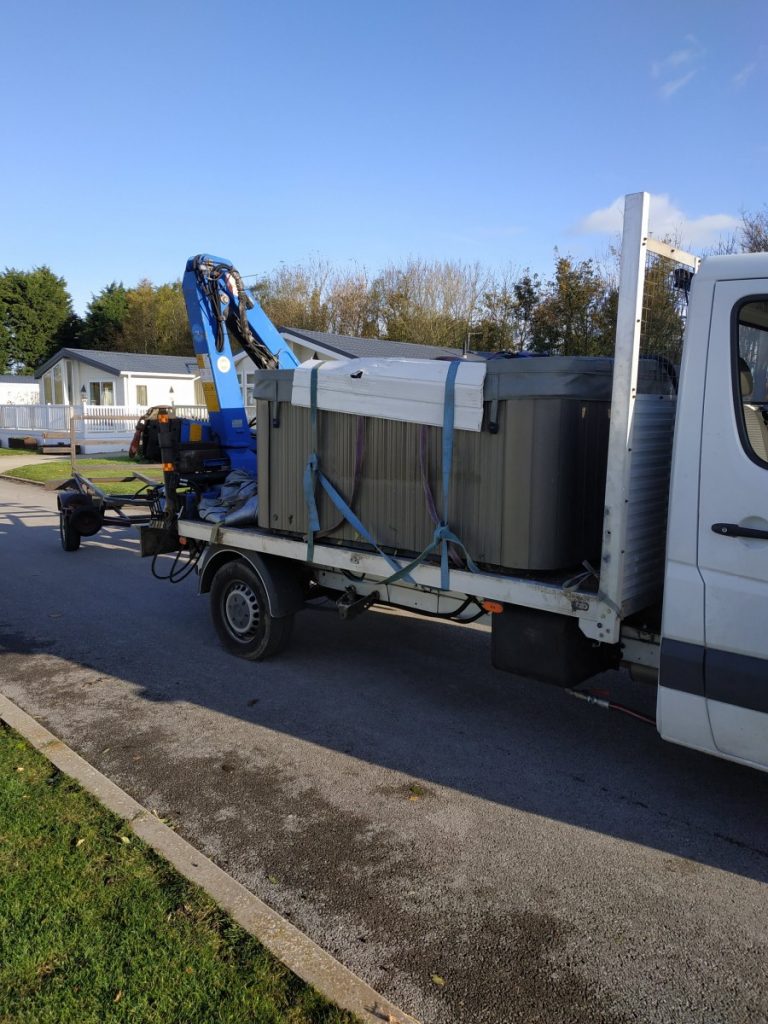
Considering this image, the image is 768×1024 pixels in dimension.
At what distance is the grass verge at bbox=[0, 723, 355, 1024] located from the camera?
2.54 meters

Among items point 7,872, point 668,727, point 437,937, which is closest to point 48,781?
point 7,872

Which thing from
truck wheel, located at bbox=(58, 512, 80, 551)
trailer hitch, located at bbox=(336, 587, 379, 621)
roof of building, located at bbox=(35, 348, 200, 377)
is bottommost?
truck wheel, located at bbox=(58, 512, 80, 551)

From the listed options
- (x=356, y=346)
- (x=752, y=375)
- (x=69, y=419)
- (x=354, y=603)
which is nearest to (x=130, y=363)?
(x=69, y=419)

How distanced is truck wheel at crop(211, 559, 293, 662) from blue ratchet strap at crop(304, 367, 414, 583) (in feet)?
3.07

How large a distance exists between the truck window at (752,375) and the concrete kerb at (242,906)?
8.53 ft

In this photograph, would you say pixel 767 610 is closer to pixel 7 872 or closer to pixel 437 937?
pixel 437 937

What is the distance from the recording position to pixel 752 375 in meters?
3.62

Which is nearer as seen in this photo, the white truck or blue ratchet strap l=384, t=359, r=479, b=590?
the white truck

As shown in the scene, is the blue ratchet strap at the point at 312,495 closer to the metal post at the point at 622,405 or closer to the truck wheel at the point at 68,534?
the metal post at the point at 622,405

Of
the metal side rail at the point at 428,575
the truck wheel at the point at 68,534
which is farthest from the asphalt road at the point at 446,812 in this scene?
the truck wheel at the point at 68,534

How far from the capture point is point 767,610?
10.9 feet

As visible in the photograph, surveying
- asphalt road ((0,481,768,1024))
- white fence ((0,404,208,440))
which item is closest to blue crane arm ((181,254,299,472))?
asphalt road ((0,481,768,1024))

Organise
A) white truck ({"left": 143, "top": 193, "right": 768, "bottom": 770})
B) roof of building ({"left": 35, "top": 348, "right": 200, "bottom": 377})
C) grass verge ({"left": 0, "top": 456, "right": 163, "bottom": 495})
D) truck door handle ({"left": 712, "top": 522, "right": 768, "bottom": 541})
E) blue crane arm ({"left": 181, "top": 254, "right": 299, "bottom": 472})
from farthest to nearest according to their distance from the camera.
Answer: roof of building ({"left": 35, "top": 348, "right": 200, "bottom": 377}) < grass verge ({"left": 0, "top": 456, "right": 163, "bottom": 495}) < blue crane arm ({"left": 181, "top": 254, "right": 299, "bottom": 472}) < white truck ({"left": 143, "top": 193, "right": 768, "bottom": 770}) < truck door handle ({"left": 712, "top": 522, "right": 768, "bottom": 541})

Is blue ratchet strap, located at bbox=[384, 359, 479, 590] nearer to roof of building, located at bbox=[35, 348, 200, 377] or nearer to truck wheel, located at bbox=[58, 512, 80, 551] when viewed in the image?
truck wheel, located at bbox=[58, 512, 80, 551]
